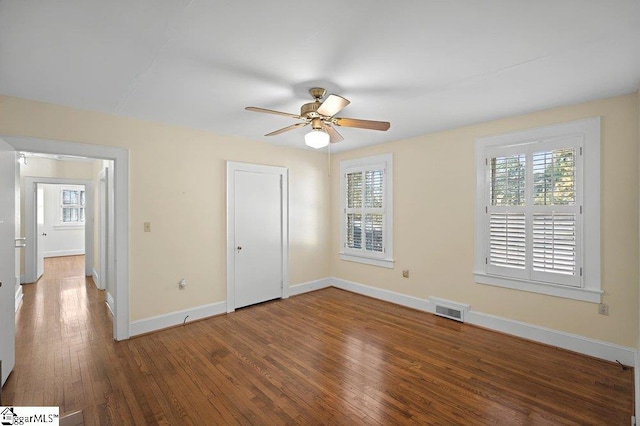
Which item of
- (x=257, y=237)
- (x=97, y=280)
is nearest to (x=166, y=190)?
(x=257, y=237)

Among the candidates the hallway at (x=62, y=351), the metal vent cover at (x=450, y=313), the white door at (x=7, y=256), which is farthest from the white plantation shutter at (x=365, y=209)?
the white door at (x=7, y=256)

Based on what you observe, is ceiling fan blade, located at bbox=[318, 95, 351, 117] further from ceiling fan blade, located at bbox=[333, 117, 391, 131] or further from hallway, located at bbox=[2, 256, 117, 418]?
hallway, located at bbox=[2, 256, 117, 418]

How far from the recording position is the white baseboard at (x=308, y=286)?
5047 millimetres

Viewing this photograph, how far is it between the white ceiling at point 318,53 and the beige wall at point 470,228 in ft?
1.28

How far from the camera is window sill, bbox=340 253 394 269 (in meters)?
→ 4.69

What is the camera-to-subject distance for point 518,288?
11.1 feet

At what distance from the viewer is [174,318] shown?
3742 millimetres

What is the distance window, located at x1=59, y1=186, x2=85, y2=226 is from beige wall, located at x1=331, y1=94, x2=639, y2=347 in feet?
28.2

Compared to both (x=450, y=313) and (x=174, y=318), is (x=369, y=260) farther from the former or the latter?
(x=174, y=318)

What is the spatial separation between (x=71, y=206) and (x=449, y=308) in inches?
425

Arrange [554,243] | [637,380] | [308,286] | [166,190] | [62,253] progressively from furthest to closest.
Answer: [62,253] → [308,286] → [166,190] → [554,243] → [637,380]

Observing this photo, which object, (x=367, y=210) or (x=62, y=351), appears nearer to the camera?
(x=62, y=351)

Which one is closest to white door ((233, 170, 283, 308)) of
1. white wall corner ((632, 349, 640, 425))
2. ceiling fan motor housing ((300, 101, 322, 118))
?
ceiling fan motor housing ((300, 101, 322, 118))

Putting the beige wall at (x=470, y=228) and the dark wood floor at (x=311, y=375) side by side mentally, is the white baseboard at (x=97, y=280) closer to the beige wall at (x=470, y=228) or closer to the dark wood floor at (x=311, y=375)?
the dark wood floor at (x=311, y=375)
